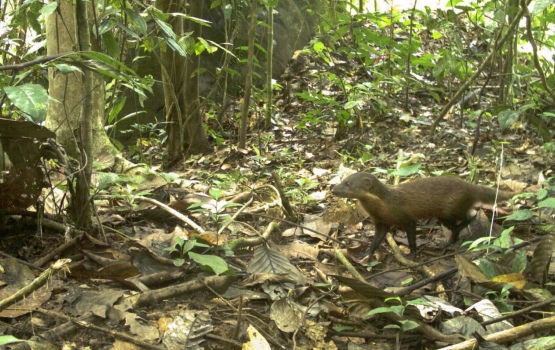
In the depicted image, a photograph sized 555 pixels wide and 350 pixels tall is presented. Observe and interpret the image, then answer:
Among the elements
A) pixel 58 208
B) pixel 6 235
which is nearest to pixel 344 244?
pixel 58 208

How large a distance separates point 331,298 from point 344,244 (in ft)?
3.71

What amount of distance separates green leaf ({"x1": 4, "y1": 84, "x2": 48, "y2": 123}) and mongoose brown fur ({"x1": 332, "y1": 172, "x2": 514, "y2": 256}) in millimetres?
2967

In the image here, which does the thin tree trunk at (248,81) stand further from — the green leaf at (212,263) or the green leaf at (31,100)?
the green leaf at (31,100)

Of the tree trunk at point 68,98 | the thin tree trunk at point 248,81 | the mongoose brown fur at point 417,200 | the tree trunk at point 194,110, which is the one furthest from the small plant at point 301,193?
the tree trunk at point 194,110

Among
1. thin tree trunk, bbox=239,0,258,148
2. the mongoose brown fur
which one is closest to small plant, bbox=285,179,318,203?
the mongoose brown fur

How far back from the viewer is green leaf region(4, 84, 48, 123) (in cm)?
216

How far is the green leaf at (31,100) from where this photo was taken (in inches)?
85.0

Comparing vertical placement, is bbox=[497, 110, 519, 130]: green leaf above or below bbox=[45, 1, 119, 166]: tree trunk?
below

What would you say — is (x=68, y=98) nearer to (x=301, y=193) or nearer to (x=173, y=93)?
(x=173, y=93)

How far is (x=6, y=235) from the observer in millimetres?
3307

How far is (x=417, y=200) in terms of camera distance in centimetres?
490

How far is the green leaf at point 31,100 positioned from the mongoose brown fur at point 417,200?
2.97 meters

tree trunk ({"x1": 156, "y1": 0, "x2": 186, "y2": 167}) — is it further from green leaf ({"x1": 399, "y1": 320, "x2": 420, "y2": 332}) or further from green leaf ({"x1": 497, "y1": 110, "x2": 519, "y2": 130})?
green leaf ({"x1": 399, "y1": 320, "x2": 420, "y2": 332})

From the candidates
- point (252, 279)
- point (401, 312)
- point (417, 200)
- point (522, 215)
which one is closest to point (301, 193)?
point (417, 200)
